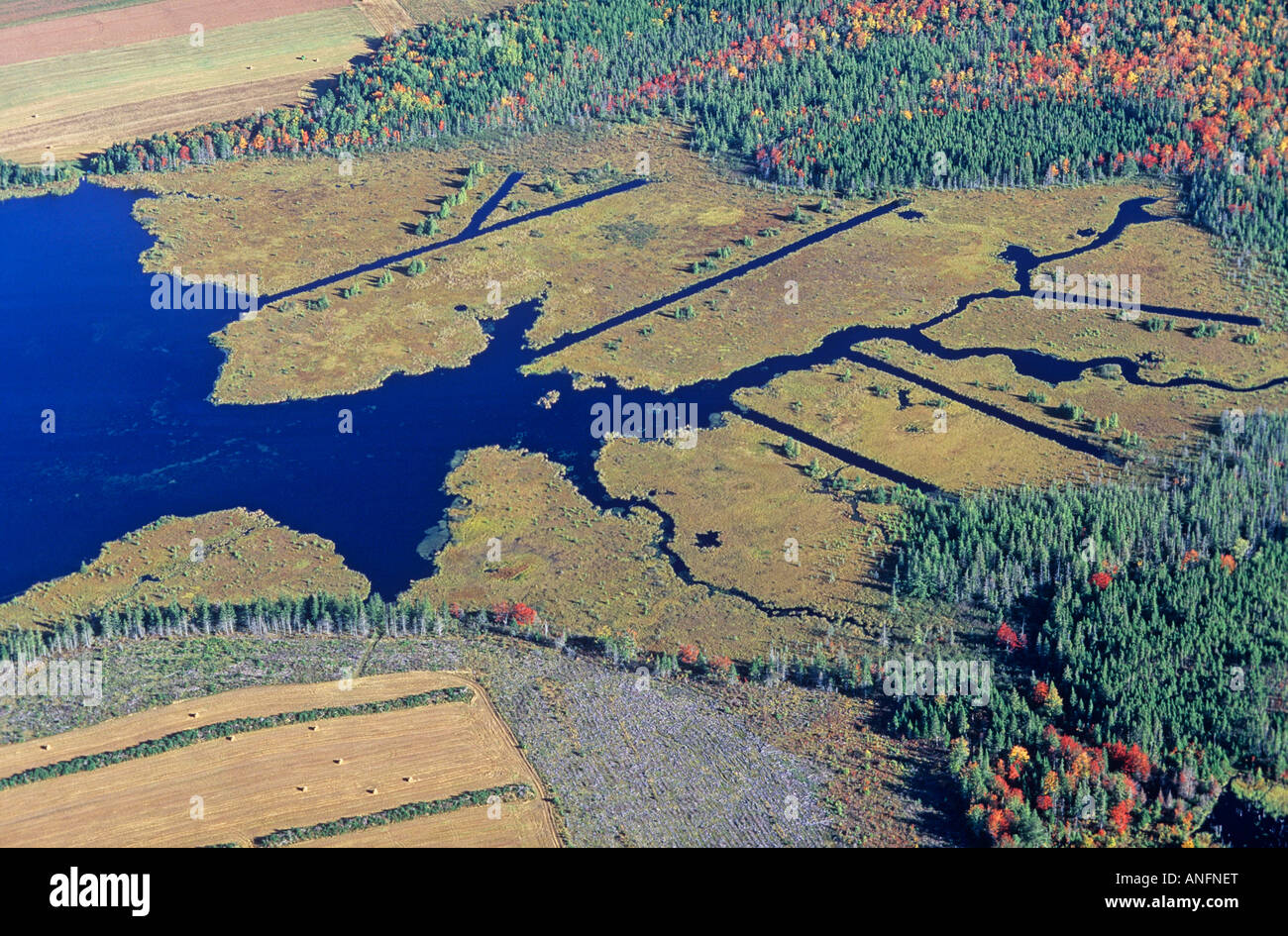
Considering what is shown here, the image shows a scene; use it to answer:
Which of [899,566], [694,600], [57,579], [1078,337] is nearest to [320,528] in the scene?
[57,579]

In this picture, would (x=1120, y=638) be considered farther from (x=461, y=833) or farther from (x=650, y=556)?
(x=461, y=833)

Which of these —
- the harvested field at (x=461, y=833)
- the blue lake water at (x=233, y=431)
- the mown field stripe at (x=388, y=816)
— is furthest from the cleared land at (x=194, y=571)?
the harvested field at (x=461, y=833)

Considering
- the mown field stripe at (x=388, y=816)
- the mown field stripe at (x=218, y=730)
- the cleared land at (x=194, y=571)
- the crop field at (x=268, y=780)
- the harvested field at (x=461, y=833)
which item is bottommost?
the harvested field at (x=461, y=833)

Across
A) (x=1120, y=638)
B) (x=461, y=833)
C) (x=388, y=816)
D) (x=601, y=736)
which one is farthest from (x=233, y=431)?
(x=1120, y=638)

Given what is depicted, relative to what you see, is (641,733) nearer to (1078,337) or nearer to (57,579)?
(57,579)

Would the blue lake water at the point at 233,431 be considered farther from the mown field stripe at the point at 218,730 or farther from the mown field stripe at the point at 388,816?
the mown field stripe at the point at 388,816
